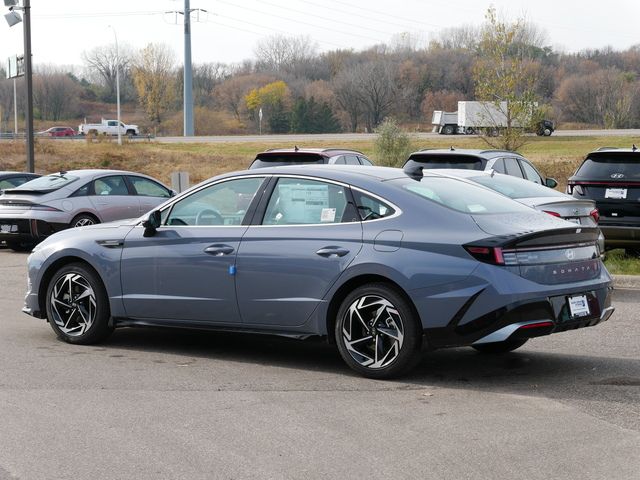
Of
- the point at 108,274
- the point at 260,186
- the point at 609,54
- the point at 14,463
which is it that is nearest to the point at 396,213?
the point at 260,186

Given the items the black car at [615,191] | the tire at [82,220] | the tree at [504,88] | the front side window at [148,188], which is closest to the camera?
the black car at [615,191]

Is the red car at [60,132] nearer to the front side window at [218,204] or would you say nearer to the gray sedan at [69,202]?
the gray sedan at [69,202]

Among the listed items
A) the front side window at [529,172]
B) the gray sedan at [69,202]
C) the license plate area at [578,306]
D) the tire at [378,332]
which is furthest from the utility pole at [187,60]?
the license plate area at [578,306]

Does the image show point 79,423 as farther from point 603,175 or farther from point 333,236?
point 603,175

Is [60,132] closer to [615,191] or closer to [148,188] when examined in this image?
[148,188]

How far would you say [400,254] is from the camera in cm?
739

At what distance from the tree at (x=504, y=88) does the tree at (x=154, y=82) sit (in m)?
80.0

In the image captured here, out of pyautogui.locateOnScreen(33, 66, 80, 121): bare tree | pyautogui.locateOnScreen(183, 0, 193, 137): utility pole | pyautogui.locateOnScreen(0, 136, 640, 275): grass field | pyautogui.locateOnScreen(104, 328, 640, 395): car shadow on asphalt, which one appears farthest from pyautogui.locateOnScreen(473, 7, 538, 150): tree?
pyautogui.locateOnScreen(33, 66, 80, 121): bare tree

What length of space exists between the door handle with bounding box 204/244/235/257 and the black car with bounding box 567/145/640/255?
718cm

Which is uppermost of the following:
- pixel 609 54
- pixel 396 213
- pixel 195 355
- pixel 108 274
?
pixel 609 54

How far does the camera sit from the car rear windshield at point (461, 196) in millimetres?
7730

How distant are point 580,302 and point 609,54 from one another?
12393 centimetres

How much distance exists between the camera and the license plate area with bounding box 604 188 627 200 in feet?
44.9

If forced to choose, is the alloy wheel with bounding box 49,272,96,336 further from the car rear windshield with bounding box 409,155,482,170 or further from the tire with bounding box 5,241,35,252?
the tire with bounding box 5,241,35,252
